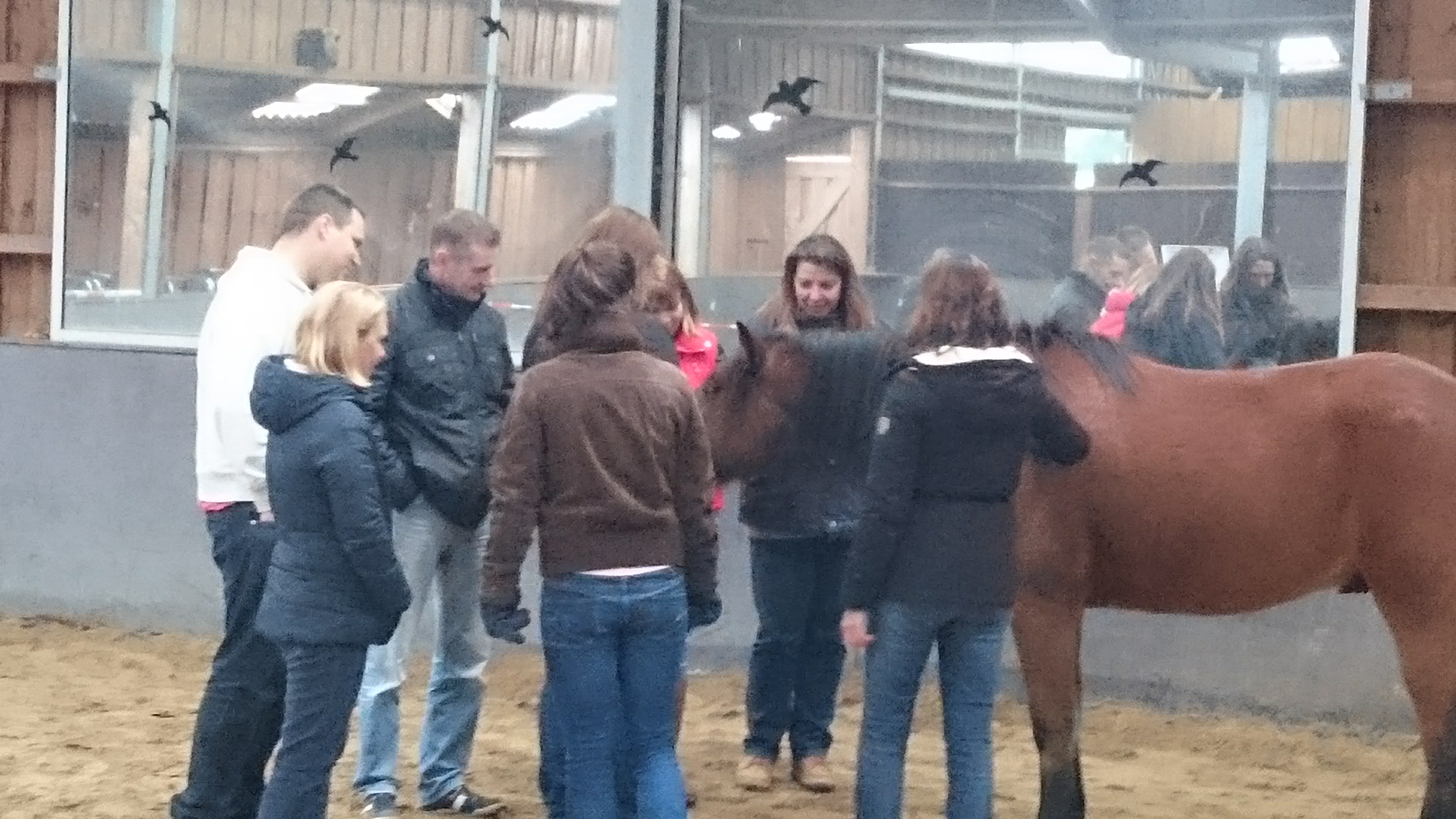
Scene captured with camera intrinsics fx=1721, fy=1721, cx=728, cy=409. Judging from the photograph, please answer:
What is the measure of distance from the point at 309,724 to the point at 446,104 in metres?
3.80

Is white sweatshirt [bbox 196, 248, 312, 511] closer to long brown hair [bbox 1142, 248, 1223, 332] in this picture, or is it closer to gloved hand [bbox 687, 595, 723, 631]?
gloved hand [bbox 687, 595, 723, 631]

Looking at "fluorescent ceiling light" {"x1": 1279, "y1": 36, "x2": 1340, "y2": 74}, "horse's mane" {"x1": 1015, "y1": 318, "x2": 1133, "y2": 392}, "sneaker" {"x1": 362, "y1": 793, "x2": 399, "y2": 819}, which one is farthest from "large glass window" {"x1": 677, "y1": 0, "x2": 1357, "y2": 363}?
"sneaker" {"x1": 362, "y1": 793, "x2": 399, "y2": 819}

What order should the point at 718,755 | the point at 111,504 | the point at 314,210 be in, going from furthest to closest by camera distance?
the point at 111,504 → the point at 718,755 → the point at 314,210

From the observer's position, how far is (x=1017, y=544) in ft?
13.8

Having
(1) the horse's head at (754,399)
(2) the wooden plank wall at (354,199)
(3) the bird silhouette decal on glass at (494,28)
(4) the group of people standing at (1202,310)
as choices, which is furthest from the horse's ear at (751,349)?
(3) the bird silhouette decal on glass at (494,28)

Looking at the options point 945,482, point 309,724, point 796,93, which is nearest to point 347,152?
point 796,93

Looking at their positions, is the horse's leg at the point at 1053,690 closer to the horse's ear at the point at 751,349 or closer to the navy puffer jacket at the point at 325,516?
the horse's ear at the point at 751,349

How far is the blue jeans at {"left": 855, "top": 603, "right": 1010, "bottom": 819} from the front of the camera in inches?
143

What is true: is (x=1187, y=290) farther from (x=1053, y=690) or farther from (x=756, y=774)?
(x=756, y=774)

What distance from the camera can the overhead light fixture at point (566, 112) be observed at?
6.67 meters

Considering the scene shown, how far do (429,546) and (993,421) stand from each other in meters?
1.50

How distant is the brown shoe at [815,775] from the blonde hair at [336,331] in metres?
1.91

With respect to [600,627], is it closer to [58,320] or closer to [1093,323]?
[1093,323]

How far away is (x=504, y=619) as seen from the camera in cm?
349
